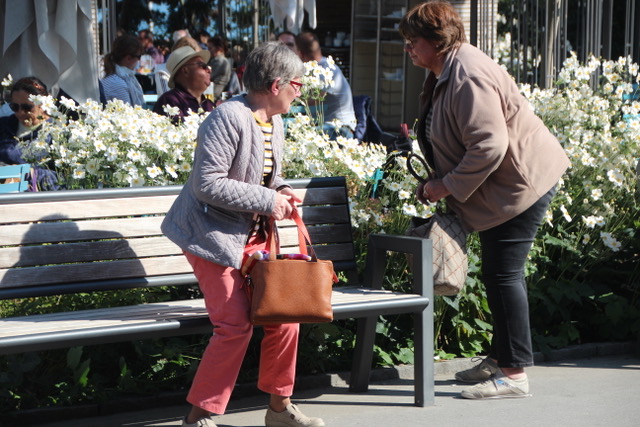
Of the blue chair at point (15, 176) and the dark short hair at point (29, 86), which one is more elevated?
the dark short hair at point (29, 86)

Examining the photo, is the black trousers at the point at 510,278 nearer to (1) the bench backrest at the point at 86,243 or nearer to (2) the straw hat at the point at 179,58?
(1) the bench backrest at the point at 86,243

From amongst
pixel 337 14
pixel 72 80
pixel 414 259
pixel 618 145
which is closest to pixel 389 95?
pixel 337 14

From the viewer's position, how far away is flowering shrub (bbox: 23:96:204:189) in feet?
16.0

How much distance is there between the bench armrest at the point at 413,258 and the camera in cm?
429

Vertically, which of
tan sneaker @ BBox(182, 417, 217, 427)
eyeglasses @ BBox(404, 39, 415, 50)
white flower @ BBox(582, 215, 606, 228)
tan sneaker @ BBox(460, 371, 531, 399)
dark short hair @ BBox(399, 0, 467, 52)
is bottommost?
tan sneaker @ BBox(460, 371, 531, 399)

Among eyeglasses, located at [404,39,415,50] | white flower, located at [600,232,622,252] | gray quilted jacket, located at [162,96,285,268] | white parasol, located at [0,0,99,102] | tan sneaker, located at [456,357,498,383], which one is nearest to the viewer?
gray quilted jacket, located at [162,96,285,268]

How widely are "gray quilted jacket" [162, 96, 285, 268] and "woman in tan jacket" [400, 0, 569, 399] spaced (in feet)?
2.92

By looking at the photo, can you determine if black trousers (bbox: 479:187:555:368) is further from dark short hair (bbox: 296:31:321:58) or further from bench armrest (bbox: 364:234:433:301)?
dark short hair (bbox: 296:31:321:58)

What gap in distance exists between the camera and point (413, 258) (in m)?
4.35

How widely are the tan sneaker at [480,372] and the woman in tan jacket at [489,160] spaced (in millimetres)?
223

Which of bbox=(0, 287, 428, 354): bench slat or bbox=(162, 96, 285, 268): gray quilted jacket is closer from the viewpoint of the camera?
bbox=(0, 287, 428, 354): bench slat

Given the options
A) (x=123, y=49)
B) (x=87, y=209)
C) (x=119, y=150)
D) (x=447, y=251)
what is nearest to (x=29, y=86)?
(x=119, y=150)

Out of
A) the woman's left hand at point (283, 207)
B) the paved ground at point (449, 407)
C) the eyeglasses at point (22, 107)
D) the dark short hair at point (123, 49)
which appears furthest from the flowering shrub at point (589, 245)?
the dark short hair at point (123, 49)

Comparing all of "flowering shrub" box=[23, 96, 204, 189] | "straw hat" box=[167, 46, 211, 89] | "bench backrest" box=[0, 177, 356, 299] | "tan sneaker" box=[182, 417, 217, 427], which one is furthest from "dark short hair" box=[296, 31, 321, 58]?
"tan sneaker" box=[182, 417, 217, 427]
